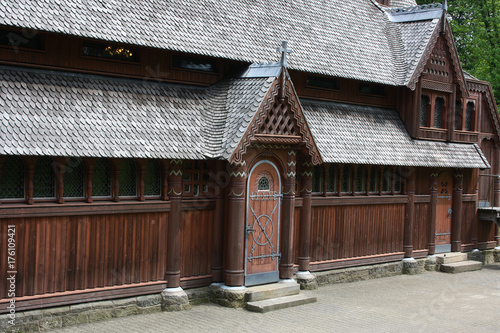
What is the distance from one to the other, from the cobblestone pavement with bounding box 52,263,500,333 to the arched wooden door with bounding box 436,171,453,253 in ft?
9.46

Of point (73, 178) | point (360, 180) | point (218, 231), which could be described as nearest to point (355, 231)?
point (360, 180)

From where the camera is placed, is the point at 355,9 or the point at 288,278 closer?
the point at 288,278

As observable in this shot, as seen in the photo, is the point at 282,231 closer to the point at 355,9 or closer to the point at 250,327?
the point at 250,327

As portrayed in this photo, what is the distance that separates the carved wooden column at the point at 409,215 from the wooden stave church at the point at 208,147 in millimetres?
45

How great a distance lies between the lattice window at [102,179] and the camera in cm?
1233

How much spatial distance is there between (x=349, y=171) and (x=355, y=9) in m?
6.17

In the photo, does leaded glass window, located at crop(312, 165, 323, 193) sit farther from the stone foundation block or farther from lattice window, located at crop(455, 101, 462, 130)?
lattice window, located at crop(455, 101, 462, 130)

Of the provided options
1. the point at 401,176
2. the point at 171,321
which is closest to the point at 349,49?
the point at 401,176

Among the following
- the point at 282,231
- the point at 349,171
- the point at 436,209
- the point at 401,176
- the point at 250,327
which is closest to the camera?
the point at 250,327

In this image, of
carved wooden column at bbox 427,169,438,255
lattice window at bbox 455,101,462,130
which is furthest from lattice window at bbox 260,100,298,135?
lattice window at bbox 455,101,462,130

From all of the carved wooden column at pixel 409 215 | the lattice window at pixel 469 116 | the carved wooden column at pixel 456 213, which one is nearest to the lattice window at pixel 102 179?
the carved wooden column at pixel 409 215

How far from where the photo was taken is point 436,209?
2047 centimetres

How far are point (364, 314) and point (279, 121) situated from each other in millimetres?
4778

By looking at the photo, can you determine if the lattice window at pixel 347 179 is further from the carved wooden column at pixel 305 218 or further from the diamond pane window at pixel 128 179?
the diamond pane window at pixel 128 179
